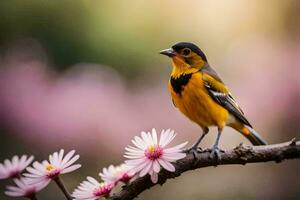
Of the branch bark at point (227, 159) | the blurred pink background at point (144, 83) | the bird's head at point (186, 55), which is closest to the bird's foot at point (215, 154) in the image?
the branch bark at point (227, 159)

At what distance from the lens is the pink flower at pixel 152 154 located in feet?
0.87

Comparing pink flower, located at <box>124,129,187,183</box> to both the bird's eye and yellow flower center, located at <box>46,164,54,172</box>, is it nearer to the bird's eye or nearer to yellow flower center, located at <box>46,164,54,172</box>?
yellow flower center, located at <box>46,164,54,172</box>

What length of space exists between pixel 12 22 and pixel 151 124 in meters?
0.30

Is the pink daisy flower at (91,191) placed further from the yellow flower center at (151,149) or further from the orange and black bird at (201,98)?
the orange and black bird at (201,98)

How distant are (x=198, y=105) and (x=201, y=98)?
0.04ft

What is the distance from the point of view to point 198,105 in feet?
1.56

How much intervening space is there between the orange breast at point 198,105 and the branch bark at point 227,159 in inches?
5.9

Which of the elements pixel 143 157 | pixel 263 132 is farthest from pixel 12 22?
pixel 143 157

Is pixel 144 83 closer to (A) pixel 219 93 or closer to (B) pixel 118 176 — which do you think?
(A) pixel 219 93

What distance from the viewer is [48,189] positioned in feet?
2.34

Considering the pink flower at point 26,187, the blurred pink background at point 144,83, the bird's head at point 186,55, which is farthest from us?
the blurred pink background at point 144,83

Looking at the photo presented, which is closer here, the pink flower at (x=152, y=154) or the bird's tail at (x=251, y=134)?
the pink flower at (x=152, y=154)

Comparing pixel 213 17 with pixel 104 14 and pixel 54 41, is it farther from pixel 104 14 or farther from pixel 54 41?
pixel 54 41

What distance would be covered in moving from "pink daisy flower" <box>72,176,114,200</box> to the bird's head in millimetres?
138
